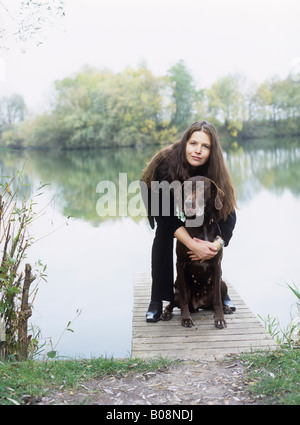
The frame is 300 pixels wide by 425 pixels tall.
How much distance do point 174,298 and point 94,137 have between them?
31938mm

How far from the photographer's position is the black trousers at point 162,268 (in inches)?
153

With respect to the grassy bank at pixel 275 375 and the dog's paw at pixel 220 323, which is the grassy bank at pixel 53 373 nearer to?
the grassy bank at pixel 275 375

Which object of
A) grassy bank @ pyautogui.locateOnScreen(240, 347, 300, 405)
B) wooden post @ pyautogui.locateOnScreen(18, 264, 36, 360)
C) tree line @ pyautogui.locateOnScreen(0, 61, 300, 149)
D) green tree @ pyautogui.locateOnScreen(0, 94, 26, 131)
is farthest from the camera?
tree line @ pyautogui.locateOnScreen(0, 61, 300, 149)

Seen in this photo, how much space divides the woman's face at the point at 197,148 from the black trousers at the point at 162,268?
666mm

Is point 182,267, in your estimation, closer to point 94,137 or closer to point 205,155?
point 205,155

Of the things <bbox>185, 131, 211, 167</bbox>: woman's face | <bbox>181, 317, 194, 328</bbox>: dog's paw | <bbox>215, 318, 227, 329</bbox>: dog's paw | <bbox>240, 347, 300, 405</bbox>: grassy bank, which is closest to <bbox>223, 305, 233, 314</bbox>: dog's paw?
<bbox>215, 318, 227, 329</bbox>: dog's paw

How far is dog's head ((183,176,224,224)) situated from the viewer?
343 cm

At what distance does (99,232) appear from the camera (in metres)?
10.3

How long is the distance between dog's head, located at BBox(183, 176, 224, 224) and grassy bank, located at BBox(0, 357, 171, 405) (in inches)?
44.9

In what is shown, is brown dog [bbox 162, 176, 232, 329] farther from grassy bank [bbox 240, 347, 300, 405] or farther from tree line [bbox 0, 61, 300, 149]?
tree line [bbox 0, 61, 300, 149]

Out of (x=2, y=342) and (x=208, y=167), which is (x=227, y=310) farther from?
(x=2, y=342)

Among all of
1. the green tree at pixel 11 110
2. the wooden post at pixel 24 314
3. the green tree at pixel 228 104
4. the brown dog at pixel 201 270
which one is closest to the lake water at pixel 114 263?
the wooden post at pixel 24 314

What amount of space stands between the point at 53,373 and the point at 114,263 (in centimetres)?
491
